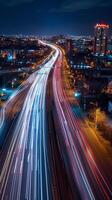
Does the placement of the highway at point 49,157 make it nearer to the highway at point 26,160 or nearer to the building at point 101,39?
the highway at point 26,160

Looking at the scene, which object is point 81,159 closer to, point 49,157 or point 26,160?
point 49,157

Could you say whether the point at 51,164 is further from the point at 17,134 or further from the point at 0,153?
the point at 17,134

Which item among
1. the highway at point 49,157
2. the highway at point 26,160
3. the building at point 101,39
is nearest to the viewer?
the highway at point 26,160

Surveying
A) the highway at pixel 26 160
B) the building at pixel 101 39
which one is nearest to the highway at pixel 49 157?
the highway at pixel 26 160

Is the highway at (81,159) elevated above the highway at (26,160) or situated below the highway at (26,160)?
below

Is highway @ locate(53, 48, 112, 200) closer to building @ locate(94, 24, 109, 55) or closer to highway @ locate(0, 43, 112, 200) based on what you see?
highway @ locate(0, 43, 112, 200)

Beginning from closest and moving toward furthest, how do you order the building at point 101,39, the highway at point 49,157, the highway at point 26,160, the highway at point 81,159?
the highway at point 26,160
the highway at point 49,157
the highway at point 81,159
the building at point 101,39
